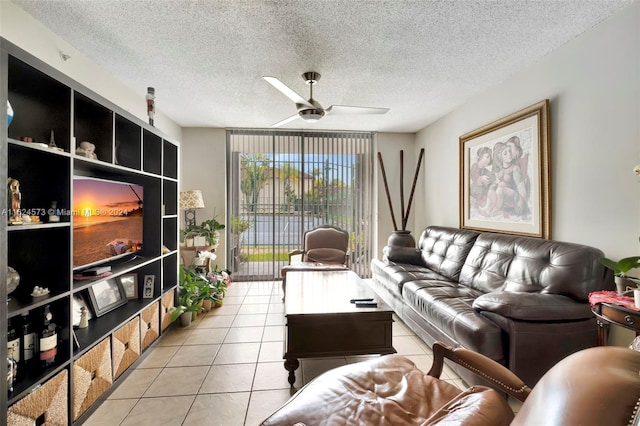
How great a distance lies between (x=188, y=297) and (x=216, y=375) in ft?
4.03

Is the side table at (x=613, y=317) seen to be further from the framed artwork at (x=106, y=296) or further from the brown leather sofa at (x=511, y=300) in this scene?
the framed artwork at (x=106, y=296)

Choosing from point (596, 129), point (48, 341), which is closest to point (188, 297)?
point (48, 341)

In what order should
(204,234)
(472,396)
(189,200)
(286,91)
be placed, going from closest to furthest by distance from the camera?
(472,396) < (286,91) < (189,200) < (204,234)

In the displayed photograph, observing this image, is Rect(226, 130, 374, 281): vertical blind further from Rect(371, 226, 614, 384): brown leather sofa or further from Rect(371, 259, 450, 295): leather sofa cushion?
Rect(371, 226, 614, 384): brown leather sofa

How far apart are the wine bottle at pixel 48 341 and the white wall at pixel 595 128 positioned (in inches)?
140

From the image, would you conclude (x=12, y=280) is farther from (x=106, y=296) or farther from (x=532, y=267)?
(x=532, y=267)

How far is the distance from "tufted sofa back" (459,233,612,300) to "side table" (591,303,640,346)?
0.30 metres

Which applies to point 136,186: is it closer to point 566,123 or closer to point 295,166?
point 295,166

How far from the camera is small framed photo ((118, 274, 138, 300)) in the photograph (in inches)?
101

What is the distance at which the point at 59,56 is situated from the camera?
2.21 metres

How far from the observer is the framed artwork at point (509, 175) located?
8.50 feet

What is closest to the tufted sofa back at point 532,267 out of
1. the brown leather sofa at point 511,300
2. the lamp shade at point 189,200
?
the brown leather sofa at point 511,300

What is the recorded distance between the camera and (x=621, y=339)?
6.44 ft

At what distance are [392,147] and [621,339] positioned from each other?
3.92 m
